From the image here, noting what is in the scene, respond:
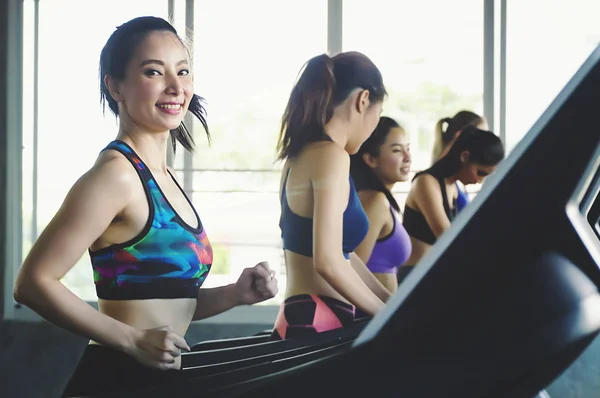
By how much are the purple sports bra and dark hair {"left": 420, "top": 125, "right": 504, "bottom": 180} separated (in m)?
0.26

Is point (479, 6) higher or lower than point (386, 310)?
higher

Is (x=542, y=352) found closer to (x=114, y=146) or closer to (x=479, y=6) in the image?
(x=114, y=146)

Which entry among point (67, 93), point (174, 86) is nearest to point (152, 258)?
point (174, 86)

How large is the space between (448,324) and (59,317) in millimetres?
279

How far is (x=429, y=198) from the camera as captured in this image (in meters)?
1.20

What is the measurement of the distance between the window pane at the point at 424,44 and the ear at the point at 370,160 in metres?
0.71

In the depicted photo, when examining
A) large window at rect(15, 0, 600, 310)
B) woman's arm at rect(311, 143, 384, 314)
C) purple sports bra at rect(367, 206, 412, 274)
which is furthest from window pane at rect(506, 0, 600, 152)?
woman's arm at rect(311, 143, 384, 314)

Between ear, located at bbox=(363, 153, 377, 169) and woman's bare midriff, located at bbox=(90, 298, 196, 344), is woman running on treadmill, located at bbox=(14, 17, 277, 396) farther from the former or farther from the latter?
ear, located at bbox=(363, 153, 377, 169)

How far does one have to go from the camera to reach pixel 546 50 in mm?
1915

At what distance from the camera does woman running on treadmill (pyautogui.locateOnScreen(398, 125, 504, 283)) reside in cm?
108

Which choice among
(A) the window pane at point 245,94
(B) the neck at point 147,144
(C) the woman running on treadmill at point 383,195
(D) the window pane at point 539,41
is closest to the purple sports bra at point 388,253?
(C) the woman running on treadmill at point 383,195

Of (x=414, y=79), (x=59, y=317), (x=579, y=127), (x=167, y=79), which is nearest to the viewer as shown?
(x=579, y=127)

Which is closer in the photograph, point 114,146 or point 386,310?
point 386,310

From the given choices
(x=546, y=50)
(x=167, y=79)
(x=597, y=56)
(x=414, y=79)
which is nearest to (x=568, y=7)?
(x=546, y=50)
